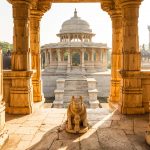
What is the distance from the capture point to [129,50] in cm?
711

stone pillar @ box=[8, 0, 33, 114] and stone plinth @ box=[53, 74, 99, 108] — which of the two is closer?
stone pillar @ box=[8, 0, 33, 114]

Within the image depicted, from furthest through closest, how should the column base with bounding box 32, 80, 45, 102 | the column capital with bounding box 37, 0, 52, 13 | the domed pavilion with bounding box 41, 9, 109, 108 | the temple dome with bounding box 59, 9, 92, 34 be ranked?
the temple dome with bounding box 59, 9, 92, 34 → the domed pavilion with bounding box 41, 9, 109, 108 → the column base with bounding box 32, 80, 45, 102 → the column capital with bounding box 37, 0, 52, 13

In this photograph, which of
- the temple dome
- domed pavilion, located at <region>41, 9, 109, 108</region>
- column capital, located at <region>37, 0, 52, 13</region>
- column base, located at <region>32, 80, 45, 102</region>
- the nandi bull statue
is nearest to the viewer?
the nandi bull statue

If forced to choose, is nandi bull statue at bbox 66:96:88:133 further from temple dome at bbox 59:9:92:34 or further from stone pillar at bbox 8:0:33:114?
temple dome at bbox 59:9:92:34

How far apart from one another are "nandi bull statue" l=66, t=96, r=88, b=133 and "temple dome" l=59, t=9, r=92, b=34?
95.2 ft

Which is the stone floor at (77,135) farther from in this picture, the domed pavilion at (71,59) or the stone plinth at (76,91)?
the domed pavilion at (71,59)

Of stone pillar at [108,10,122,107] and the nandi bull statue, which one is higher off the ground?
stone pillar at [108,10,122,107]

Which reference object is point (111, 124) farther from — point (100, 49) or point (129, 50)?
point (100, 49)

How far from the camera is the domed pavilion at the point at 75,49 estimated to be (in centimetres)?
3158

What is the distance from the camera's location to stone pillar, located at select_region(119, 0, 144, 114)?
707 cm

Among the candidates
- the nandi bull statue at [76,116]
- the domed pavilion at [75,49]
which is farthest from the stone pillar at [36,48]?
the domed pavilion at [75,49]

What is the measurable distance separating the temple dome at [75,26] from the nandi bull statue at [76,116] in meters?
29.0

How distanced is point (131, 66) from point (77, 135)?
302 cm

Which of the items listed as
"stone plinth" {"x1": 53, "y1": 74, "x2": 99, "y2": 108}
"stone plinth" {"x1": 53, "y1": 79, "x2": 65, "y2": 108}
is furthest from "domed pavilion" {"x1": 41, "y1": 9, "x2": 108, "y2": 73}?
"stone plinth" {"x1": 53, "y1": 79, "x2": 65, "y2": 108}
